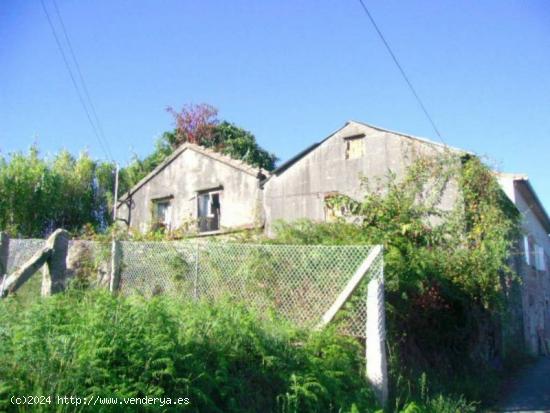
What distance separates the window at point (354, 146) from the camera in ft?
50.7

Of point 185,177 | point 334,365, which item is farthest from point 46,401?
point 185,177

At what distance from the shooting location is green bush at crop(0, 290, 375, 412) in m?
3.92

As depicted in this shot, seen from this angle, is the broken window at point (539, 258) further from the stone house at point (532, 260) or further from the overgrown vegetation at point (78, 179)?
the overgrown vegetation at point (78, 179)

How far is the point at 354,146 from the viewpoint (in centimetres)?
1566

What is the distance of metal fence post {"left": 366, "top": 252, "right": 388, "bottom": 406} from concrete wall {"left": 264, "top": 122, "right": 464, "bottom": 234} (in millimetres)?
8331

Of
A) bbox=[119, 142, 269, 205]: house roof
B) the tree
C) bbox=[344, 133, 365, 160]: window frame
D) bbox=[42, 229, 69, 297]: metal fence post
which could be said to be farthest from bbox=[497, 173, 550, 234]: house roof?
the tree

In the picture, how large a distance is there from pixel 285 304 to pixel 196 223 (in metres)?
12.1

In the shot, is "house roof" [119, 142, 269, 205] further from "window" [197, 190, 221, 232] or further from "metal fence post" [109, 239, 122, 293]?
"metal fence post" [109, 239, 122, 293]

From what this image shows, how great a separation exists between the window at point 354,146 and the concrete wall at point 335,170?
Answer: 110mm

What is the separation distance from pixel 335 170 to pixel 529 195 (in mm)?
6655

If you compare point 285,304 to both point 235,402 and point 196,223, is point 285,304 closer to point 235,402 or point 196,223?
point 235,402

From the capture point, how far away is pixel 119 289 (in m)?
8.48

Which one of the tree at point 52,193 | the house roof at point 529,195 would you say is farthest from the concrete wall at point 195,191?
the house roof at point 529,195

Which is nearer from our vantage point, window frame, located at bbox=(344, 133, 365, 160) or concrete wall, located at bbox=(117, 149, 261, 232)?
window frame, located at bbox=(344, 133, 365, 160)
